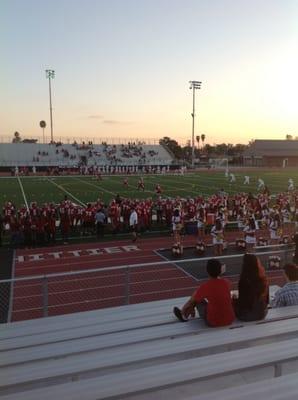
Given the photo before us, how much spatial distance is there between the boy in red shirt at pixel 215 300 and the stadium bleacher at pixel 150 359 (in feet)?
0.37

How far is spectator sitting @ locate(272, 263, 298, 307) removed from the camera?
4.87 metres

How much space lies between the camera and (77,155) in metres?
70.8

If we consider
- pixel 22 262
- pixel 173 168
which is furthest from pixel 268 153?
pixel 22 262

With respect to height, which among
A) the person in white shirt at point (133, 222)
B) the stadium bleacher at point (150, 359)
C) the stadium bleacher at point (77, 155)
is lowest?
Answer: the person in white shirt at point (133, 222)

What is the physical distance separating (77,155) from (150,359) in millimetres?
68766

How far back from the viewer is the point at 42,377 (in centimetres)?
307

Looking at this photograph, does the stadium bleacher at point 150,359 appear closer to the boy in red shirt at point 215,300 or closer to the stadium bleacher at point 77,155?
the boy in red shirt at point 215,300

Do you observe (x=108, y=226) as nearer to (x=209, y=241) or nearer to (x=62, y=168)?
(x=209, y=241)

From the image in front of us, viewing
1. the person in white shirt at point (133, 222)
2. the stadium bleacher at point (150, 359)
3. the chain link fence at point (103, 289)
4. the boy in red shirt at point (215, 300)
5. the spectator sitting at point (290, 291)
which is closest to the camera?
the stadium bleacher at point (150, 359)

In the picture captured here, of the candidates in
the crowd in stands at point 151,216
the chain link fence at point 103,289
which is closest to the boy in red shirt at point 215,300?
the chain link fence at point 103,289

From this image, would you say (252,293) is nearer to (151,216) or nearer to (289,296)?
(289,296)

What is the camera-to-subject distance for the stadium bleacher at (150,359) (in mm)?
2732

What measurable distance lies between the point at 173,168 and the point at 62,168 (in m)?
16.0

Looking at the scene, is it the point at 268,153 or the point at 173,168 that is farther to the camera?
the point at 268,153
